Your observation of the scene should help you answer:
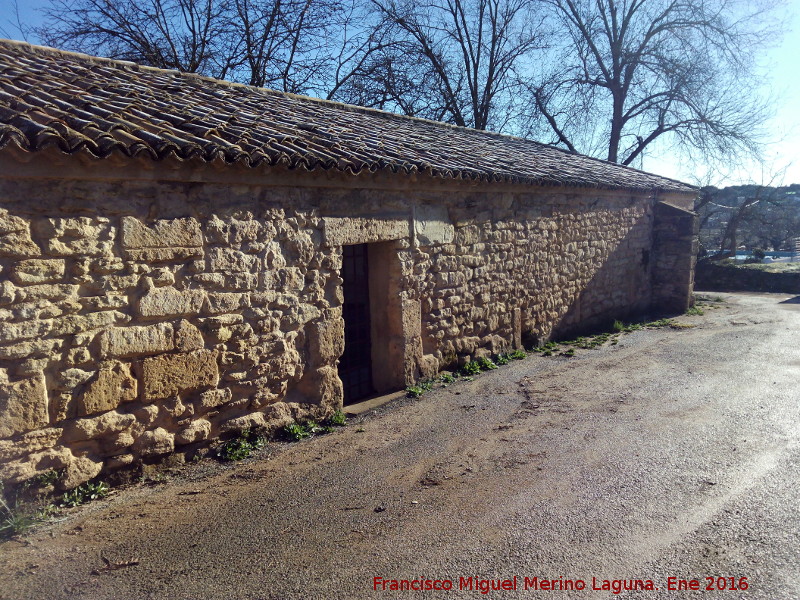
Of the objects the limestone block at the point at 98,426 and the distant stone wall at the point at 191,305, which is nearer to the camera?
the distant stone wall at the point at 191,305

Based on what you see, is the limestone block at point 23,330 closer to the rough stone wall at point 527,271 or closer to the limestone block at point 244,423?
the limestone block at point 244,423

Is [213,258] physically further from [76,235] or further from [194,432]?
[194,432]

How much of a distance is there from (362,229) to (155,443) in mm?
2692

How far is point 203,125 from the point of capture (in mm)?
4715

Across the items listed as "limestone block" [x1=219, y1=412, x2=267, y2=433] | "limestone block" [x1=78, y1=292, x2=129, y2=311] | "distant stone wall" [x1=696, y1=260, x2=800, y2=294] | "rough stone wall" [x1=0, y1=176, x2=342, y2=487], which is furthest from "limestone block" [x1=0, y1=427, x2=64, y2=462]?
"distant stone wall" [x1=696, y1=260, x2=800, y2=294]

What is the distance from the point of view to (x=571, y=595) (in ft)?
9.45

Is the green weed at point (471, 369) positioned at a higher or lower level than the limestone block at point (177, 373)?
lower

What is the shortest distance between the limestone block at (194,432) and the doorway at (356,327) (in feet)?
6.42

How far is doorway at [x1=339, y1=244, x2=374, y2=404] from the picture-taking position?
6.37 metres

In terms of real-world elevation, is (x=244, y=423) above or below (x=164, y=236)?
below

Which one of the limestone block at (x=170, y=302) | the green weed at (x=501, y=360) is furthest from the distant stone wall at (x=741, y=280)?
the limestone block at (x=170, y=302)

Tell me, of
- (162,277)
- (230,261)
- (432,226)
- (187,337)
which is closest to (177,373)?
(187,337)

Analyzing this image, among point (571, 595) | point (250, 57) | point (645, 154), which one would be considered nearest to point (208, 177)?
point (571, 595)

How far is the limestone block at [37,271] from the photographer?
3.53 metres
